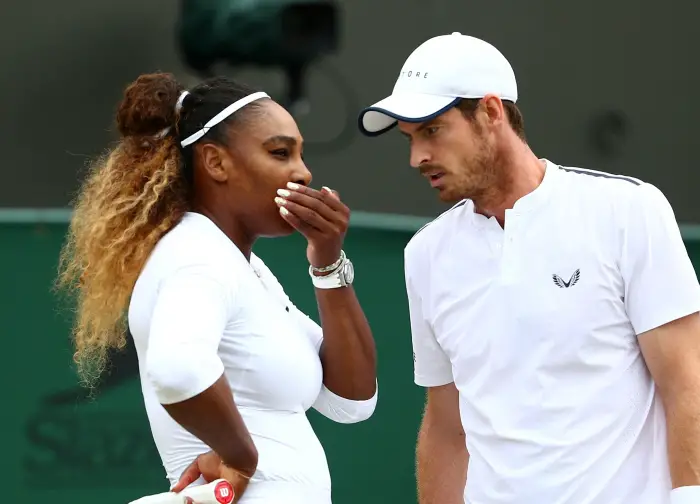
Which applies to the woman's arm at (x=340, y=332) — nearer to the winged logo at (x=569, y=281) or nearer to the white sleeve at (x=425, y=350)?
the white sleeve at (x=425, y=350)

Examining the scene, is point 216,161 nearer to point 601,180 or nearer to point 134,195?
point 134,195

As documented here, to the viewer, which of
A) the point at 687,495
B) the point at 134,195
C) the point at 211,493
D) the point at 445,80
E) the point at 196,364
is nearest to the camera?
the point at 196,364

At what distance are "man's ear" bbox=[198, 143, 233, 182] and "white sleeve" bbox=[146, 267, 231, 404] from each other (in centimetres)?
33

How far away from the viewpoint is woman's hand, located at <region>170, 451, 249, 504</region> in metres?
2.26

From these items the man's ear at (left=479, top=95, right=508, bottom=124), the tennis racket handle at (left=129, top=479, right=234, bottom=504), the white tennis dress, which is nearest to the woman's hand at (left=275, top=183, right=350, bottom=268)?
the white tennis dress

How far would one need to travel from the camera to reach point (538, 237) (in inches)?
98.8

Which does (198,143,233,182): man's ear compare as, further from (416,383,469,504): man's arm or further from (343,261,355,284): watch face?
(416,383,469,504): man's arm

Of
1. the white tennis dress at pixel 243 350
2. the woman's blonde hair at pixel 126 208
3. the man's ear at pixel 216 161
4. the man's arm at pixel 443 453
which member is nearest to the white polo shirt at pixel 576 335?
the man's arm at pixel 443 453

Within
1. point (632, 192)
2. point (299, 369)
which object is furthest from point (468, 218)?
point (299, 369)

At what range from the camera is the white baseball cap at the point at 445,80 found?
2553mm

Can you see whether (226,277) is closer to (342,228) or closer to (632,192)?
(342,228)

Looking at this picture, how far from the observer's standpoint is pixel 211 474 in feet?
7.58

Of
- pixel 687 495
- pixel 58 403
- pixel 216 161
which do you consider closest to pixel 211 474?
pixel 216 161

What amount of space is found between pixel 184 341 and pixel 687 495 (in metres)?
0.95
